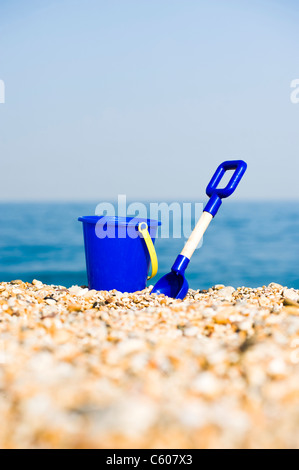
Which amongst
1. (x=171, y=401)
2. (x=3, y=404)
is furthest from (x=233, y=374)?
(x=3, y=404)

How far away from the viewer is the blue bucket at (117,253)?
10.5ft

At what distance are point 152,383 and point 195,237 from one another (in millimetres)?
2120

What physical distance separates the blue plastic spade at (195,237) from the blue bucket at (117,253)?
0.21 meters

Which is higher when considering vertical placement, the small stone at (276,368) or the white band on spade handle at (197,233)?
the white band on spade handle at (197,233)

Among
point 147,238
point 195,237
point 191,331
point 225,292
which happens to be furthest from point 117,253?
point 191,331

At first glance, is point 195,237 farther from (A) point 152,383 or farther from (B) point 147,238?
(A) point 152,383

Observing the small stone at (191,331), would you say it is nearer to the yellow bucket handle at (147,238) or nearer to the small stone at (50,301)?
the small stone at (50,301)

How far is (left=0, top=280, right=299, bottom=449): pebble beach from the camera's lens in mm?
975

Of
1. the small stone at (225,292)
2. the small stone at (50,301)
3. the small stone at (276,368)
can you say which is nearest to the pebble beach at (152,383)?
the small stone at (276,368)

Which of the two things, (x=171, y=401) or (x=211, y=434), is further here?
(x=171, y=401)

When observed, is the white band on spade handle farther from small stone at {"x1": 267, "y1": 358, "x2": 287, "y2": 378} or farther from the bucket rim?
small stone at {"x1": 267, "y1": 358, "x2": 287, "y2": 378}

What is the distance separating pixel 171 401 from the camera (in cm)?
107
